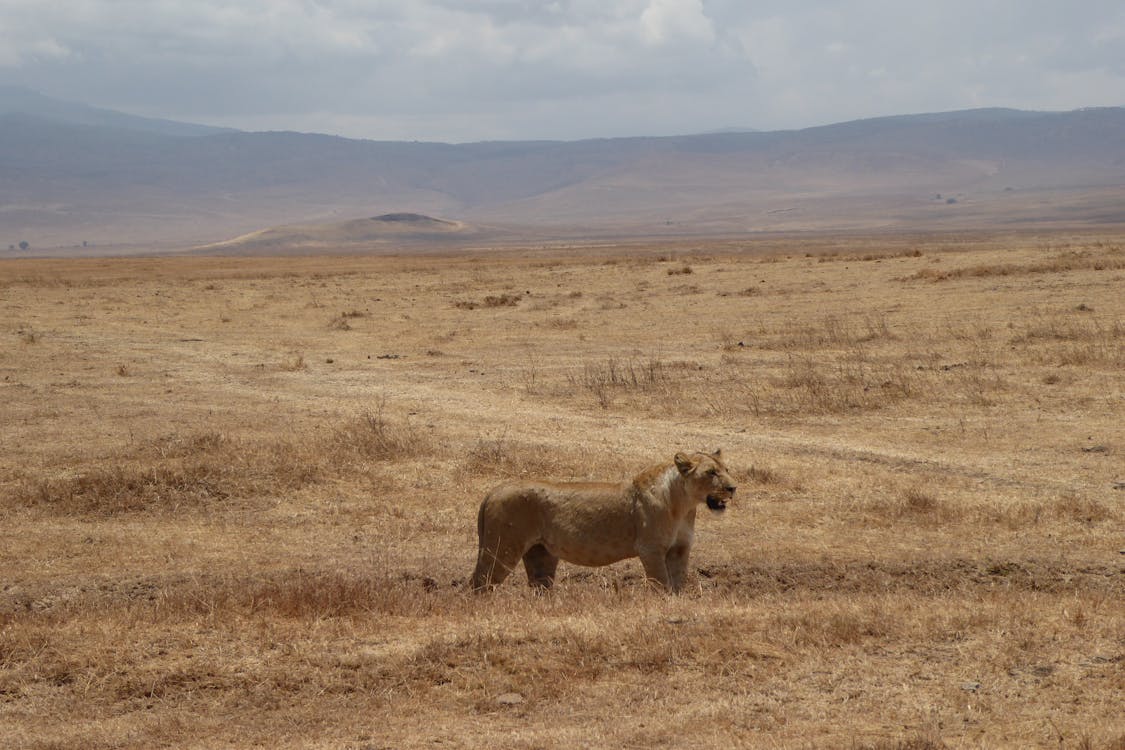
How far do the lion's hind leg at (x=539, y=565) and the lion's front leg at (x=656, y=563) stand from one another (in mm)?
834

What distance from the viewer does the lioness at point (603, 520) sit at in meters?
8.58

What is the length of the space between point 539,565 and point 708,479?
160 cm

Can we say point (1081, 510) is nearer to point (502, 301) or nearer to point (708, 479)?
point (708, 479)

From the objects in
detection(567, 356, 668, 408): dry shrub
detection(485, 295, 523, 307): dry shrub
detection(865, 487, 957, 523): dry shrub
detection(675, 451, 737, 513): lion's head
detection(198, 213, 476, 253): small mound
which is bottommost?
detection(865, 487, 957, 523): dry shrub

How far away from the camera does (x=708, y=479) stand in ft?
27.6

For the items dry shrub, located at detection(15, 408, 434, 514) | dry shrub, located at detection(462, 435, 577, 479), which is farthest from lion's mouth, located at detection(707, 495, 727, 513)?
dry shrub, located at detection(15, 408, 434, 514)

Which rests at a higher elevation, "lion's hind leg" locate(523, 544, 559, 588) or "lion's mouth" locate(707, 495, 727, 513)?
"lion's mouth" locate(707, 495, 727, 513)

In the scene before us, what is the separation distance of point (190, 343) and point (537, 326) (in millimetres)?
7688

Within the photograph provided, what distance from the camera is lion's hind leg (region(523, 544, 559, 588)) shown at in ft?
30.1

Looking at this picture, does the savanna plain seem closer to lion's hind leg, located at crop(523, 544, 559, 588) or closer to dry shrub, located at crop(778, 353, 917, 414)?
dry shrub, located at crop(778, 353, 917, 414)

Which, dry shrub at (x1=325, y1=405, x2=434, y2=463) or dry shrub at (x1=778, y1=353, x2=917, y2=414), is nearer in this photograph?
dry shrub at (x1=325, y1=405, x2=434, y2=463)

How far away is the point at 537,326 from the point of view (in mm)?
28141

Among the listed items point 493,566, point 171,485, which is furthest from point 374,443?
point 493,566

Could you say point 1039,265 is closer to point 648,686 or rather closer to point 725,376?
point 725,376
